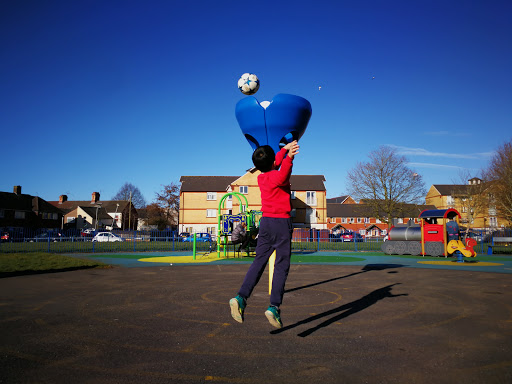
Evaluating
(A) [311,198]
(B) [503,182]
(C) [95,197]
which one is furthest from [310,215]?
(C) [95,197]

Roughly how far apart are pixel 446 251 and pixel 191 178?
49.9m

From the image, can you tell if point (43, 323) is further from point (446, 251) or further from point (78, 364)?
point (446, 251)

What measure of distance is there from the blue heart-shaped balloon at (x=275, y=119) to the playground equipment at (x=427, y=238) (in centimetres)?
1498

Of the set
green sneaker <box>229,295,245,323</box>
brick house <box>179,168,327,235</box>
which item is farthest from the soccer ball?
brick house <box>179,168,327,235</box>

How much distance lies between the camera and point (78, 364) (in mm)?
3553

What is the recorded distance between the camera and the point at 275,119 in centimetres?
712

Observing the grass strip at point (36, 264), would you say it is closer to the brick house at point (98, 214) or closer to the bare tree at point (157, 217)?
the bare tree at point (157, 217)

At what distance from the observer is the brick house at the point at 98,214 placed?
Answer: 80625 mm

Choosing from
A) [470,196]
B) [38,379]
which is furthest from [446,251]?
[470,196]

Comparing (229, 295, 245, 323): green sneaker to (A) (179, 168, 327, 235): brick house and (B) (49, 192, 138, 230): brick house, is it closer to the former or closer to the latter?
(A) (179, 168, 327, 235): brick house

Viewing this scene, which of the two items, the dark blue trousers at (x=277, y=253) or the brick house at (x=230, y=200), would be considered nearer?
the dark blue trousers at (x=277, y=253)

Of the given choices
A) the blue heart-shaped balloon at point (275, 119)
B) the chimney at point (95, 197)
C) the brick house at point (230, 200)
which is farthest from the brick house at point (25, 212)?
the blue heart-shaped balloon at point (275, 119)

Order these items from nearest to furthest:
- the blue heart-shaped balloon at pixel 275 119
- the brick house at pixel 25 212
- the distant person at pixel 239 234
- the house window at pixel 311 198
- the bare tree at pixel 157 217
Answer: the blue heart-shaped balloon at pixel 275 119, the distant person at pixel 239 234, the house window at pixel 311 198, the brick house at pixel 25 212, the bare tree at pixel 157 217

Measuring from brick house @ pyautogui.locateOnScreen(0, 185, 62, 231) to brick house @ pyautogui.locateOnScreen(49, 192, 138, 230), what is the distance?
7.45 m
